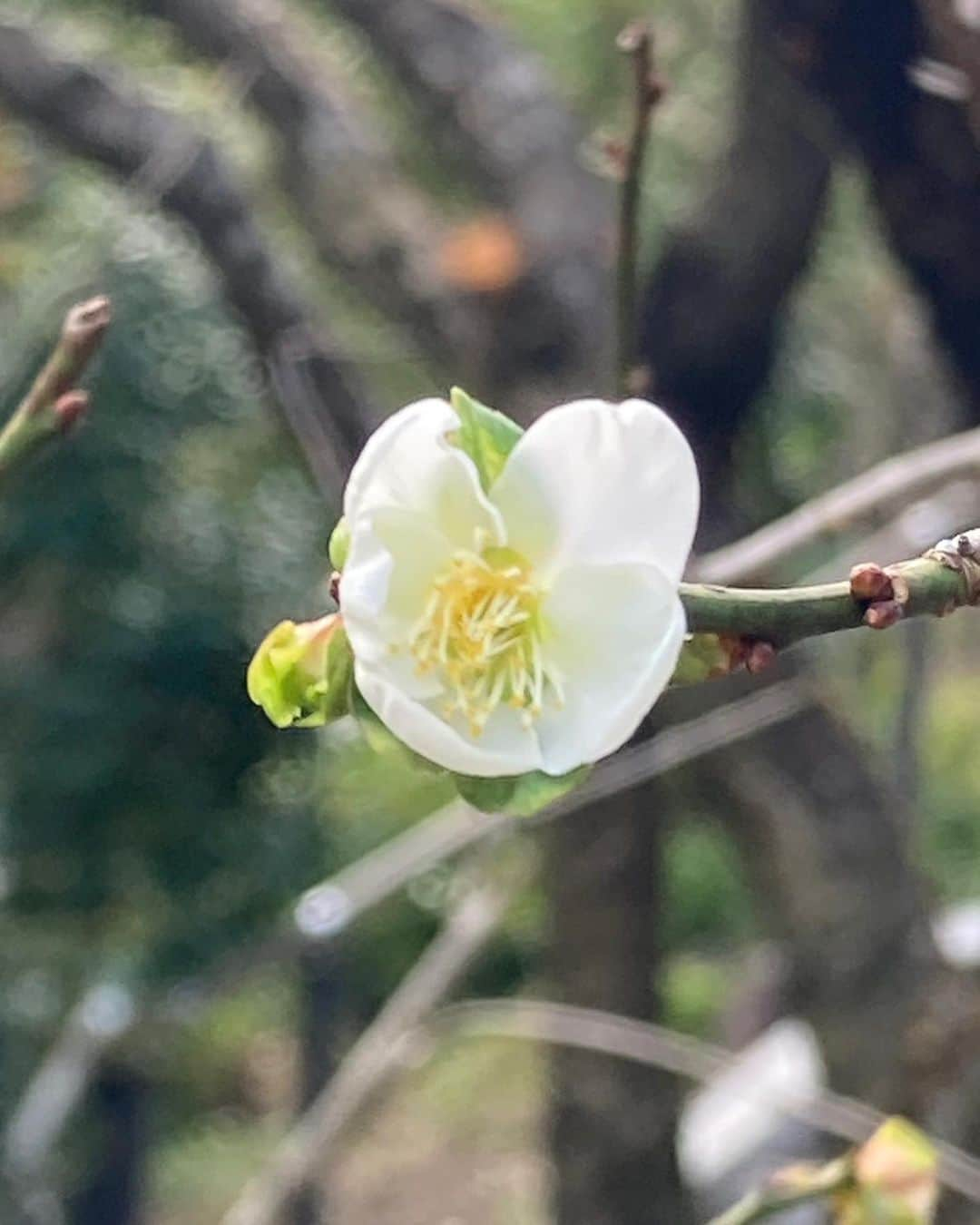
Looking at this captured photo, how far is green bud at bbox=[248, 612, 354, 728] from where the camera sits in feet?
0.40

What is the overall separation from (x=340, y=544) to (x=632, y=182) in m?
0.17

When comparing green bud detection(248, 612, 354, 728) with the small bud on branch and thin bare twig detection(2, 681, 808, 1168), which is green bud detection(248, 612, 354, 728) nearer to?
the small bud on branch

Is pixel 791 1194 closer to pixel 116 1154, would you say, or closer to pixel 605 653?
pixel 605 653

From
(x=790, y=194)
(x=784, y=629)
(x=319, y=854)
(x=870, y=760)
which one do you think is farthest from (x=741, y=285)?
(x=784, y=629)

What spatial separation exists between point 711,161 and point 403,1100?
442 millimetres

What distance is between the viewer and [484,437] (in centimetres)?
12

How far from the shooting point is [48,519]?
507 millimetres

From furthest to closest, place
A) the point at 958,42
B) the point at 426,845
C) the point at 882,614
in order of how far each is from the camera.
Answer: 1. the point at 426,845
2. the point at 958,42
3. the point at 882,614

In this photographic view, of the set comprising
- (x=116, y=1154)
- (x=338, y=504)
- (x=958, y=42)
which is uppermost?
(x=958, y=42)

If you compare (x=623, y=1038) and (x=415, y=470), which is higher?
(x=415, y=470)

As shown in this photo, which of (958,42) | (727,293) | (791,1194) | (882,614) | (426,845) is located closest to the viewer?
(882,614)

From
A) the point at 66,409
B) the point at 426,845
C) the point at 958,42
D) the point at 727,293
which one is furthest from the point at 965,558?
the point at 426,845

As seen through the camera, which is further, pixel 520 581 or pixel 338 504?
pixel 338 504

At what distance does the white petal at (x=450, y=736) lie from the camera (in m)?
0.11
